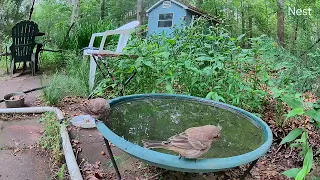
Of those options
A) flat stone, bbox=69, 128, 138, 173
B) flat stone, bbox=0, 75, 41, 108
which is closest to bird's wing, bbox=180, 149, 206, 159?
flat stone, bbox=69, 128, 138, 173

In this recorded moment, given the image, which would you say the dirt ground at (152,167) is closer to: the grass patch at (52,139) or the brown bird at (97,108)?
the grass patch at (52,139)

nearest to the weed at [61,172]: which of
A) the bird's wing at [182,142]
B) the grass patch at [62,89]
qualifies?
the bird's wing at [182,142]

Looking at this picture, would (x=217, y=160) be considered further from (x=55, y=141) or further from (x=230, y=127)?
(x=55, y=141)

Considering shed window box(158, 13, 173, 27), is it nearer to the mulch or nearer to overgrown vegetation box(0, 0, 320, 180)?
overgrown vegetation box(0, 0, 320, 180)

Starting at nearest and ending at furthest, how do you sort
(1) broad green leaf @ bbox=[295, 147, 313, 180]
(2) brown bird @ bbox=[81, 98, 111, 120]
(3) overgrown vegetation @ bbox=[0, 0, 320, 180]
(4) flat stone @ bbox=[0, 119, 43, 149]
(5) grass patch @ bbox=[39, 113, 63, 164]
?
1. (1) broad green leaf @ bbox=[295, 147, 313, 180]
2. (2) brown bird @ bbox=[81, 98, 111, 120]
3. (5) grass patch @ bbox=[39, 113, 63, 164]
4. (4) flat stone @ bbox=[0, 119, 43, 149]
5. (3) overgrown vegetation @ bbox=[0, 0, 320, 180]

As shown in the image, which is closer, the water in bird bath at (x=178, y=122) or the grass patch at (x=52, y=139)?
the water in bird bath at (x=178, y=122)

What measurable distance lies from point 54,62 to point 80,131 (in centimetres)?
337

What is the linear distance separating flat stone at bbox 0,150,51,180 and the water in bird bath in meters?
0.66

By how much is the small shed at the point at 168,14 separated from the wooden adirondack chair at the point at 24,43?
15.3 ft

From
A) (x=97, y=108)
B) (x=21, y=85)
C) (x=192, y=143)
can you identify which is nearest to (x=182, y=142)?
(x=192, y=143)

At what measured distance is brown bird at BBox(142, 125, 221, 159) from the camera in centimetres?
135

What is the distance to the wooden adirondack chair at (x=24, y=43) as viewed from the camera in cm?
488

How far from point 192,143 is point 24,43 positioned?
452 cm

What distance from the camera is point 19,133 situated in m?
2.67
